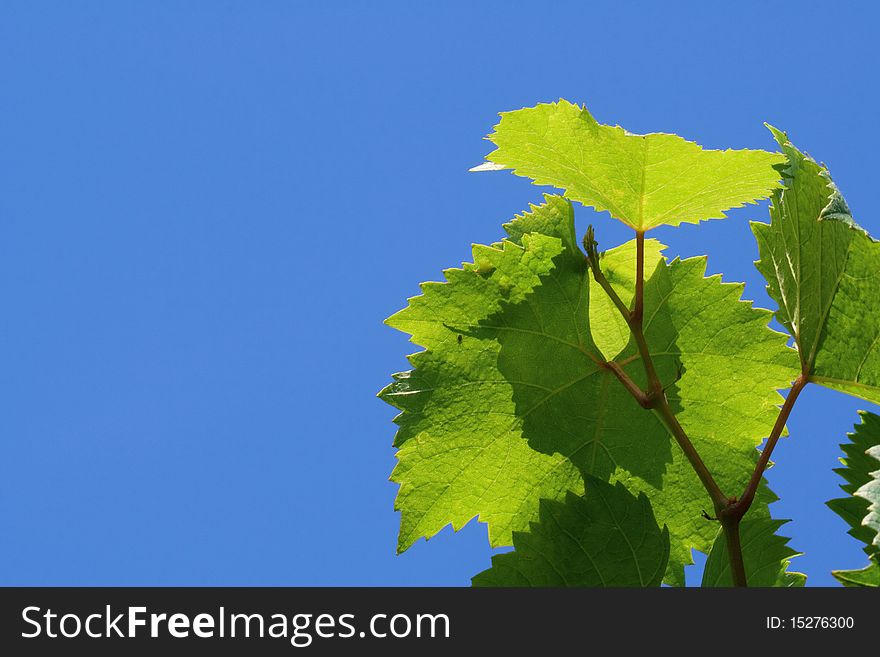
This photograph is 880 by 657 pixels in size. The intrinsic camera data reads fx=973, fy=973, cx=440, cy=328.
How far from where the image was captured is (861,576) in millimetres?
1227

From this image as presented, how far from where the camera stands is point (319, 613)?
1150mm

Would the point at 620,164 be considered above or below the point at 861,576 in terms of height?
above

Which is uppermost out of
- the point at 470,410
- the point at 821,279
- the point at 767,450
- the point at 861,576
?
the point at 821,279

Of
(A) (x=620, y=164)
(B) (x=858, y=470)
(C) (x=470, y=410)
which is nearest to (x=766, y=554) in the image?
(B) (x=858, y=470)

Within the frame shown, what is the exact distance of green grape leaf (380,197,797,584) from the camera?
1.54 m

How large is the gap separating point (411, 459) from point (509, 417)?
0.17 metres

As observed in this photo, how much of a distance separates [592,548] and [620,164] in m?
0.56

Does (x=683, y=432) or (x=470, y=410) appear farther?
(x=470, y=410)

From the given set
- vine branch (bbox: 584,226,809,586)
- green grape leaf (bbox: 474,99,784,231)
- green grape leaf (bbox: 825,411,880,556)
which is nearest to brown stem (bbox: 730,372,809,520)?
vine branch (bbox: 584,226,809,586)

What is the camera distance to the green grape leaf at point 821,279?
1.40 metres

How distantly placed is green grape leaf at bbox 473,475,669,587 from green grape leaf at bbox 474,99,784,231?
1.42ft

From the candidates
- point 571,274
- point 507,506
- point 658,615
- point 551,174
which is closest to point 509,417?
point 507,506

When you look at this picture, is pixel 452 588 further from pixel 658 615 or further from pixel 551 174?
pixel 551 174

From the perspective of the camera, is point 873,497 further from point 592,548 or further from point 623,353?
point 623,353
